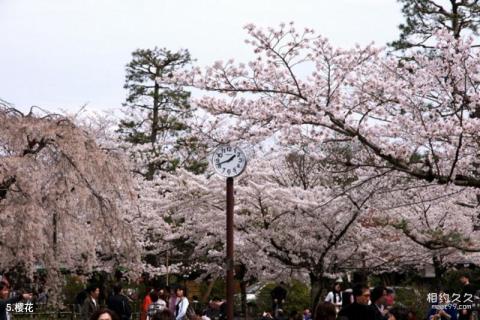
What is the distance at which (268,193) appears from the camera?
49.6 ft

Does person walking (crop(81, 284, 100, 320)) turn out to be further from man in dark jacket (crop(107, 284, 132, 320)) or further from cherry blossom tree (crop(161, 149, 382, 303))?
cherry blossom tree (crop(161, 149, 382, 303))

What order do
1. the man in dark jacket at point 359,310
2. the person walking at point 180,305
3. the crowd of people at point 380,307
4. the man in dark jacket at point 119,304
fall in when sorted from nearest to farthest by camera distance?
the crowd of people at point 380,307
the man in dark jacket at point 359,310
the person walking at point 180,305
the man in dark jacket at point 119,304

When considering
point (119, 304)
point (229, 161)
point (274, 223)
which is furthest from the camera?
point (274, 223)

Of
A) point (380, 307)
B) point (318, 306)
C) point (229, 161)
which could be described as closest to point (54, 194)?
point (229, 161)

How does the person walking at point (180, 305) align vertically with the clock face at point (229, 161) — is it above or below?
below

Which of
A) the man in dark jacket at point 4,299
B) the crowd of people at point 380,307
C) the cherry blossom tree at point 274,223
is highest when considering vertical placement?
the cherry blossom tree at point 274,223

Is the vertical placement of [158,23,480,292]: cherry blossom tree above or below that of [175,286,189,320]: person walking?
above

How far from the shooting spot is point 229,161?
1013 cm

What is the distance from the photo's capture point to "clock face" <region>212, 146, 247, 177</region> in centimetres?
1002

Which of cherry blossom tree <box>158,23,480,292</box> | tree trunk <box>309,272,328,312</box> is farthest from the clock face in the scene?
tree trunk <box>309,272,328,312</box>

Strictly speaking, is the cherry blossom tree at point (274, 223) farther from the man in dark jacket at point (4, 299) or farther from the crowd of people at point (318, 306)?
the man in dark jacket at point (4, 299)

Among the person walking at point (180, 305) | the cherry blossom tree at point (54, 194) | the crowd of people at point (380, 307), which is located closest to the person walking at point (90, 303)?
the person walking at point (180, 305)

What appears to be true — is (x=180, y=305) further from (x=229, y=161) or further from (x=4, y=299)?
(x=4, y=299)

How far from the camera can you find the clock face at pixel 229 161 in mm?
10023
